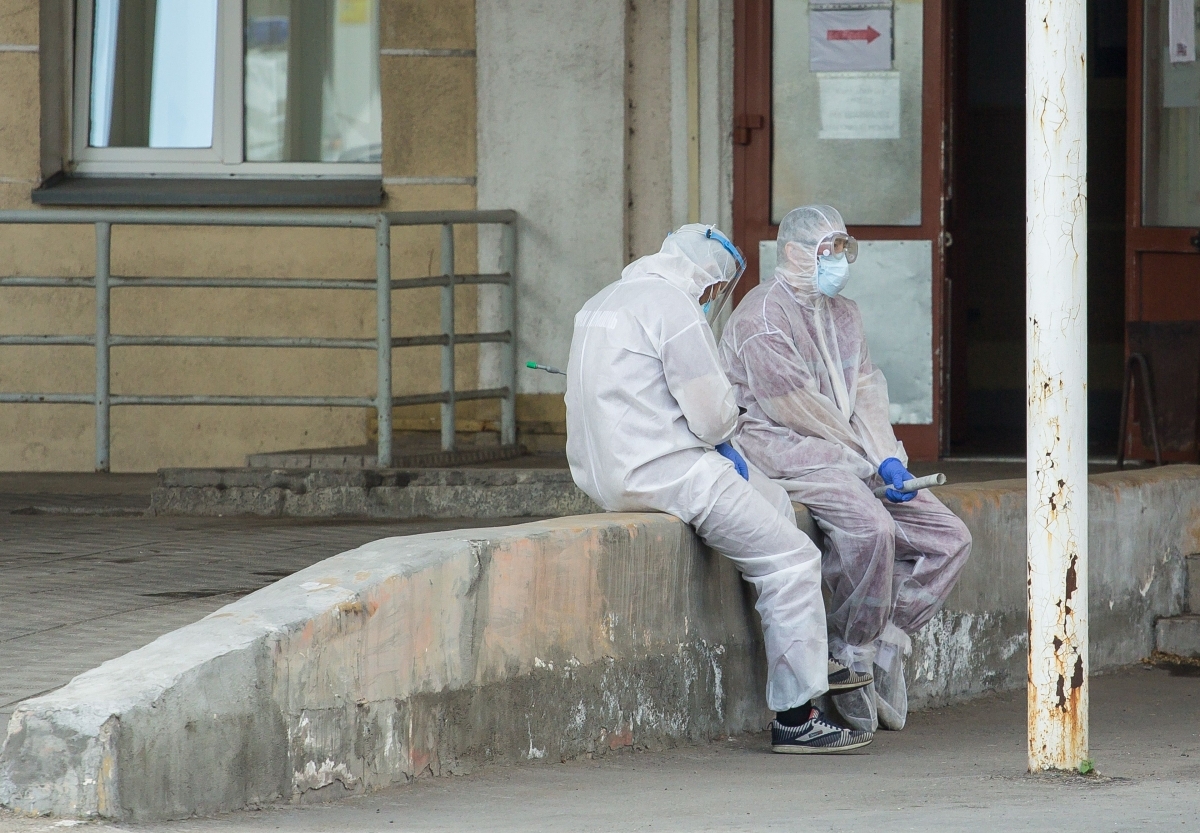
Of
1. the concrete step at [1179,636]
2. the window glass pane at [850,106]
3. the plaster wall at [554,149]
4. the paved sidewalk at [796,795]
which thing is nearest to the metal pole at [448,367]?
the plaster wall at [554,149]

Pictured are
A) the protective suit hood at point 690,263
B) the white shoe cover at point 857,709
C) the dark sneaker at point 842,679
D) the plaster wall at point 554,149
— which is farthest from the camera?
the plaster wall at point 554,149

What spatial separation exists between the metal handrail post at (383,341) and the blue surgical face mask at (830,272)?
2.73 meters

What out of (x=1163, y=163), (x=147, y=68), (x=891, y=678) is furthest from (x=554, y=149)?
(x=891, y=678)

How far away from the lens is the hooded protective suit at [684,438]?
16.1 feet

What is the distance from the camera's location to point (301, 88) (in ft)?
30.3

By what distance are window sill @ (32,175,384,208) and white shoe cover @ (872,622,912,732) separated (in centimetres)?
419

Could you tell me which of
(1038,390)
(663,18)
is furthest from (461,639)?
(663,18)

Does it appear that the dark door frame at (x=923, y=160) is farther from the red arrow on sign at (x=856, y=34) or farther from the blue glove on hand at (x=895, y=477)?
the blue glove on hand at (x=895, y=477)

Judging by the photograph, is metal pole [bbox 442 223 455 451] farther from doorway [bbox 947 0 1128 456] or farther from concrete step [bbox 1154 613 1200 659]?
doorway [bbox 947 0 1128 456]

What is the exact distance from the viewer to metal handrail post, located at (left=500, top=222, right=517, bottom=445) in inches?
345

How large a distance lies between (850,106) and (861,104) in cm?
5

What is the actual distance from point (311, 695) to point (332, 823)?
31 centimetres

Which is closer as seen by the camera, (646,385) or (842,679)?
(646,385)

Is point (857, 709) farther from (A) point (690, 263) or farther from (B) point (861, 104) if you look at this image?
(B) point (861, 104)
